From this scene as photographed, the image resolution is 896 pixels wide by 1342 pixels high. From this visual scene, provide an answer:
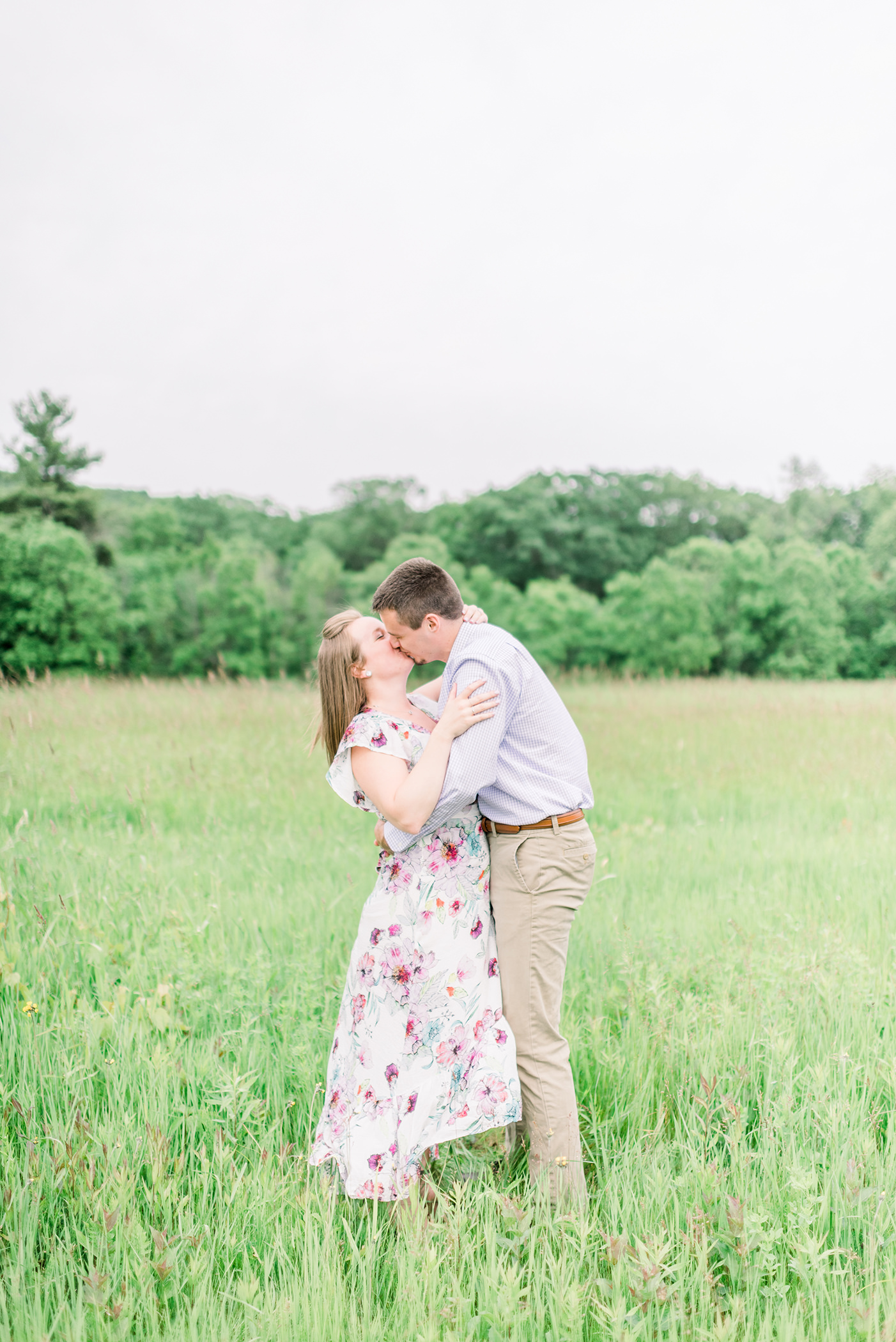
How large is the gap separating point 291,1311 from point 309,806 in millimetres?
4594

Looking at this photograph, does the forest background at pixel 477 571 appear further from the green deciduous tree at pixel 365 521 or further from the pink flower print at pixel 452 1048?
the pink flower print at pixel 452 1048

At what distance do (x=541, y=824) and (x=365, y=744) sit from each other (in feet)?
1.98

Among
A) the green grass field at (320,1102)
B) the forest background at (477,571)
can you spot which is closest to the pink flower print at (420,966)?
the green grass field at (320,1102)

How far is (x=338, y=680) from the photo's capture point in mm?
2439

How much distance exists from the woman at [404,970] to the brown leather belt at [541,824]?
8cm

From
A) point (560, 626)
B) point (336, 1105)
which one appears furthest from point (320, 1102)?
point (560, 626)

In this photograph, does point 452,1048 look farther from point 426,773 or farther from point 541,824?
point 426,773

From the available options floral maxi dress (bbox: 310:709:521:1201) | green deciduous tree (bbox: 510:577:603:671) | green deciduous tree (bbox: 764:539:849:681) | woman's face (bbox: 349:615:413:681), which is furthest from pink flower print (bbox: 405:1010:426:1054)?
green deciduous tree (bbox: 510:577:603:671)

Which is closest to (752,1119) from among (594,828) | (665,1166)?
(665,1166)

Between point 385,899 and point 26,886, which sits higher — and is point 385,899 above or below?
above

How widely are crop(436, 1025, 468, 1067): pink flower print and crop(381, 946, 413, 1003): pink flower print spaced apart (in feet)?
0.58

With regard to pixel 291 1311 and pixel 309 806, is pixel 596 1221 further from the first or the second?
pixel 309 806

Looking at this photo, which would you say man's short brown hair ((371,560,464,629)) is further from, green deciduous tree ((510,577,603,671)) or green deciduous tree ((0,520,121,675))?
green deciduous tree ((510,577,603,671))

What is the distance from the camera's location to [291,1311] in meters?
1.82
